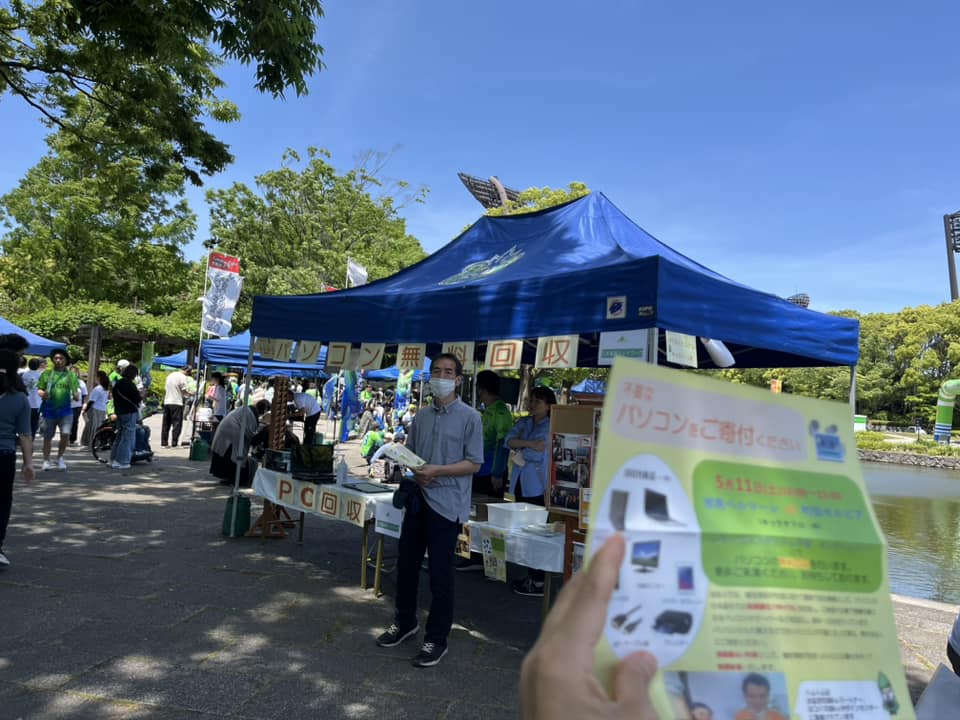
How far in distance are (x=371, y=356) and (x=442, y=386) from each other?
2377 millimetres

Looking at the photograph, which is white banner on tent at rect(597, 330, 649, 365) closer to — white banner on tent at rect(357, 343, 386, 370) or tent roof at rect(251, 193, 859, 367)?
tent roof at rect(251, 193, 859, 367)

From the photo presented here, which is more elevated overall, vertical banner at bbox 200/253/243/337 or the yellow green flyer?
vertical banner at bbox 200/253/243/337

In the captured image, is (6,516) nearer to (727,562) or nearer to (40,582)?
(40,582)

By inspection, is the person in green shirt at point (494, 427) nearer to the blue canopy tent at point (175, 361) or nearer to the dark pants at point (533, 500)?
the dark pants at point (533, 500)

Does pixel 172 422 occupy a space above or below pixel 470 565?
above

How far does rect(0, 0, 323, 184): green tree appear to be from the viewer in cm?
630

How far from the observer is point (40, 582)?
198 inches

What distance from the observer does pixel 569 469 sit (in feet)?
14.5

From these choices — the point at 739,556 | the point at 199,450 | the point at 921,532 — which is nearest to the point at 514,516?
the point at 739,556

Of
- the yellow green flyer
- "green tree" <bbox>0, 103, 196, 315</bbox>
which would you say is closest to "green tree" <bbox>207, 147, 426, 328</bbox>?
"green tree" <bbox>0, 103, 196, 315</bbox>

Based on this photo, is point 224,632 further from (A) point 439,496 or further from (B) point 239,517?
(B) point 239,517

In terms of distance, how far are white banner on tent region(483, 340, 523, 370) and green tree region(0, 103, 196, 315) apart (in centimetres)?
2366

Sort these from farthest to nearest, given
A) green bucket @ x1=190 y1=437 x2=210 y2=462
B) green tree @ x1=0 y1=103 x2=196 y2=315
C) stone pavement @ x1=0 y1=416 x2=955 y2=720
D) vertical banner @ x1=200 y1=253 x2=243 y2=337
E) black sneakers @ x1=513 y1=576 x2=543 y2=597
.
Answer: green tree @ x1=0 y1=103 x2=196 y2=315, vertical banner @ x1=200 y1=253 x2=243 y2=337, green bucket @ x1=190 y1=437 x2=210 y2=462, black sneakers @ x1=513 y1=576 x2=543 y2=597, stone pavement @ x1=0 y1=416 x2=955 y2=720

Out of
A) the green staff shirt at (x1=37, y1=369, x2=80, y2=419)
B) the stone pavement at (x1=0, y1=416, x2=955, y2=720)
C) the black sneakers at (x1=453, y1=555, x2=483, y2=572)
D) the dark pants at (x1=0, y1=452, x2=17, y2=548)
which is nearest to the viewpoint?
the stone pavement at (x1=0, y1=416, x2=955, y2=720)
